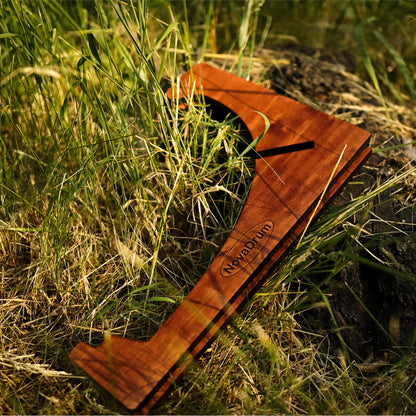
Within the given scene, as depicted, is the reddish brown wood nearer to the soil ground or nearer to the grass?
the grass

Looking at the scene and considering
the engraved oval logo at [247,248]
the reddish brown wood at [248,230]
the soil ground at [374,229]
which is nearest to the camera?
the reddish brown wood at [248,230]

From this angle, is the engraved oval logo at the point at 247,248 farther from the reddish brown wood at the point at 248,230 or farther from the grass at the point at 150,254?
the grass at the point at 150,254

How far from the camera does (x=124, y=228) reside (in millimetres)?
1423

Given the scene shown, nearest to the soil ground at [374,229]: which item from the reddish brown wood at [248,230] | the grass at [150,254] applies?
the grass at [150,254]

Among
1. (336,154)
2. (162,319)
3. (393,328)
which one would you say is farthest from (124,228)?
(393,328)

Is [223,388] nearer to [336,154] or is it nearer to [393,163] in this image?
[336,154]

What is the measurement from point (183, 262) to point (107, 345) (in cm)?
41

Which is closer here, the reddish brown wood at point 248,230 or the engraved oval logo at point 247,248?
the reddish brown wood at point 248,230

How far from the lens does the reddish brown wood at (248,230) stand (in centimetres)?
101

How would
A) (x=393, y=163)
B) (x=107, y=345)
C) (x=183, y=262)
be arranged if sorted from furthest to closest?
(x=393, y=163), (x=183, y=262), (x=107, y=345)

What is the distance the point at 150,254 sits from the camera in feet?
4.42

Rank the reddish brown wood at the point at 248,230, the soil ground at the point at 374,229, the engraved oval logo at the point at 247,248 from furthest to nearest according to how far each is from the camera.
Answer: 1. the soil ground at the point at 374,229
2. the engraved oval logo at the point at 247,248
3. the reddish brown wood at the point at 248,230

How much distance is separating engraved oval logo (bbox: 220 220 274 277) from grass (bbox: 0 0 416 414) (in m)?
0.11

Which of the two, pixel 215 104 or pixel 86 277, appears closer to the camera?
pixel 86 277
